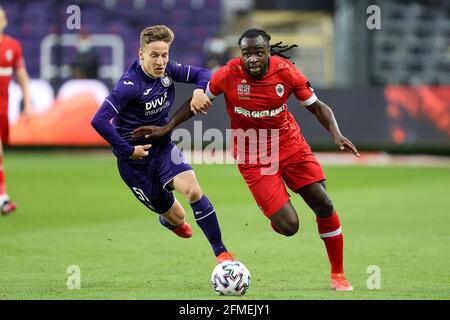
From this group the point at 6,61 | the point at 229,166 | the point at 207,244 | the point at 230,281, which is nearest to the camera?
the point at 230,281

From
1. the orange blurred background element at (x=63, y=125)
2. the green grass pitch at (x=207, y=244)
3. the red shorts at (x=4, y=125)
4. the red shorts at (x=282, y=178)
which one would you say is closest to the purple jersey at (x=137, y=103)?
the red shorts at (x=282, y=178)

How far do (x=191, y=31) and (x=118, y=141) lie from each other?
62.2 ft

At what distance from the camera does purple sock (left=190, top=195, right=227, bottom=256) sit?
27.4 ft

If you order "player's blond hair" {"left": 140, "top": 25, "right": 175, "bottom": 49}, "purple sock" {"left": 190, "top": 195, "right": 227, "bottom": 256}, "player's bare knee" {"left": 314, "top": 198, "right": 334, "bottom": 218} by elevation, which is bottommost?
"purple sock" {"left": 190, "top": 195, "right": 227, "bottom": 256}

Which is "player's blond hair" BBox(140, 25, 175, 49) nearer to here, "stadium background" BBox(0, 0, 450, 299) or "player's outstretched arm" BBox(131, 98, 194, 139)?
"player's outstretched arm" BBox(131, 98, 194, 139)

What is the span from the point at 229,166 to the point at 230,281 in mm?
15281

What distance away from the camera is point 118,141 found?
27.7 feet

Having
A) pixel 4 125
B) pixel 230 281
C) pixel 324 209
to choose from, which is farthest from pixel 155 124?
pixel 4 125

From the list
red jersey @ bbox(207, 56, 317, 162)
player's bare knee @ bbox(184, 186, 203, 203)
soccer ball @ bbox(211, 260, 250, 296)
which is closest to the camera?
soccer ball @ bbox(211, 260, 250, 296)

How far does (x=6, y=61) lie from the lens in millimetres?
13523

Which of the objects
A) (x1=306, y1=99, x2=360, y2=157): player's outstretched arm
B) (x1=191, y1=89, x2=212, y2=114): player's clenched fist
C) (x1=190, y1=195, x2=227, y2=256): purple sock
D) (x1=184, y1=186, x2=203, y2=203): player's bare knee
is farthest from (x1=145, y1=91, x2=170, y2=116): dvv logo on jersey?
(x1=306, y1=99, x2=360, y2=157): player's outstretched arm

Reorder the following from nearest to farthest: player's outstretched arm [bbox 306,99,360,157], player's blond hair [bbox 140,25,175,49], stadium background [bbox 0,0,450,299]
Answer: player's outstretched arm [bbox 306,99,360,157] < player's blond hair [bbox 140,25,175,49] < stadium background [bbox 0,0,450,299]

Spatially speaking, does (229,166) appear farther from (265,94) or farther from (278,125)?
(265,94)

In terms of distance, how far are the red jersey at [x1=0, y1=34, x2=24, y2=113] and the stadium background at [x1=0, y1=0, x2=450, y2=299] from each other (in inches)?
62.3
